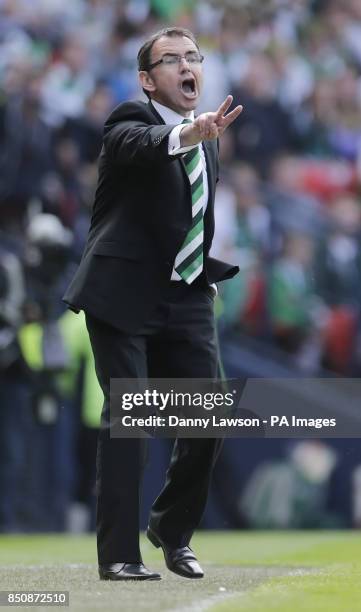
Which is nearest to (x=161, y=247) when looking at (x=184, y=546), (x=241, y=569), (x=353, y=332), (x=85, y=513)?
(x=184, y=546)

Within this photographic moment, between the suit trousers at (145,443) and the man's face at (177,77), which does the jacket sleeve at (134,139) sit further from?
the suit trousers at (145,443)

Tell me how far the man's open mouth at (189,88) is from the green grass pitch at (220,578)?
1555mm

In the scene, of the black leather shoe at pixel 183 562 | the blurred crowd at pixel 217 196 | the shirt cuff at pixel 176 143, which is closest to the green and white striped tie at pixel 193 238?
the shirt cuff at pixel 176 143

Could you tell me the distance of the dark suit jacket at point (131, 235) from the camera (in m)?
4.48

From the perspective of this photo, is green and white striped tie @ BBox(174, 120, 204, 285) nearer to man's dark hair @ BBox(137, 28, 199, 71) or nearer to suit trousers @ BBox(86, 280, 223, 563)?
suit trousers @ BBox(86, 280, 223, 563)

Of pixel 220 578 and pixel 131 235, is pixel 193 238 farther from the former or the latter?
pixel 220 578

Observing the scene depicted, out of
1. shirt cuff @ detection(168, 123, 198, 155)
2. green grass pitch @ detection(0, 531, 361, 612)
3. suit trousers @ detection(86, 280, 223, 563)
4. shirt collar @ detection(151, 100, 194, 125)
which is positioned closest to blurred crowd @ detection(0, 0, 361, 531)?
green grass pitch @ detection(0, 531, 361, 612)

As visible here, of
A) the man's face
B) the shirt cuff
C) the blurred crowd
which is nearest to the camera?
the shirt cuff

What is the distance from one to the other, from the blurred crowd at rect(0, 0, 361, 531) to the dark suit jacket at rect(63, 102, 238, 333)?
15.7ft

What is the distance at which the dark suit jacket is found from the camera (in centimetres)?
448

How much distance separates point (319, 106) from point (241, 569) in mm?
7018

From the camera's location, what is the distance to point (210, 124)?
4.08 metres

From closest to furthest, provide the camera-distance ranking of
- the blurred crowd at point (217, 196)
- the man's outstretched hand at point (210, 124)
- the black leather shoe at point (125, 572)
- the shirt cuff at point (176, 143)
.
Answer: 1. the man's outstretched hand at point (210, 124)
2. the shirt cuff at point (176, 143)
3. the black leather shoe at point (125, 572)
4. the blurred crowd at point (217, 196)

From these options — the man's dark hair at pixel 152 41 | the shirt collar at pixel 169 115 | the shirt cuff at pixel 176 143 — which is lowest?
the shirt cuff at pixel 176 143
